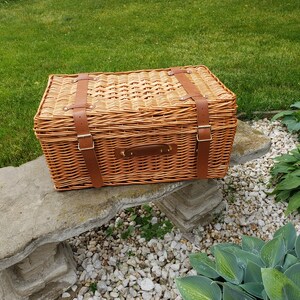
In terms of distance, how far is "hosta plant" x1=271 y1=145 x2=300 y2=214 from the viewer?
9.36 feet

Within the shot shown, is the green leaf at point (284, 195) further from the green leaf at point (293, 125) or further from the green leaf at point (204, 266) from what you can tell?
the green leaf at point (204, 266)

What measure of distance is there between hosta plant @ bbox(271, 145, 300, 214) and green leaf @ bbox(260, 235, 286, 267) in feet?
4.86

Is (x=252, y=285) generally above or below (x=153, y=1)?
above

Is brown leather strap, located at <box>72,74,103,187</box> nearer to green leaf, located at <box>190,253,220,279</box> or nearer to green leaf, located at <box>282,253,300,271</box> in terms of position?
green leaf, located at <box>190,253,220,279</box>

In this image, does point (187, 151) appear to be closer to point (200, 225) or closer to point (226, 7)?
point (200, 225)

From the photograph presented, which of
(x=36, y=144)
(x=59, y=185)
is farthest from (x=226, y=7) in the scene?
(x=59, y=185)

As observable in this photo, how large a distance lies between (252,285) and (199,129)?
38.0 inches

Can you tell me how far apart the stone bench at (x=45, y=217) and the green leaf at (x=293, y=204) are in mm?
462

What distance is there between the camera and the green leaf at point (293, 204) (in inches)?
110

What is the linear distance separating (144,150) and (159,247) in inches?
35.5

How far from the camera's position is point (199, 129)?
212cm

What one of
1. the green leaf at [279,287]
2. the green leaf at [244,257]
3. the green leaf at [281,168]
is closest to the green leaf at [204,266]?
the green leaf at [244,257]

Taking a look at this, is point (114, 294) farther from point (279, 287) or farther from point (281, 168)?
point (281, 168)

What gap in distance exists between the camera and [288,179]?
2947 mm
